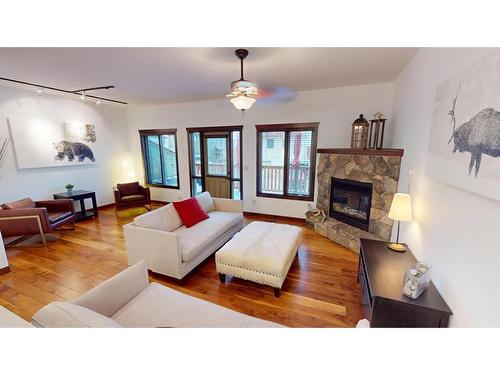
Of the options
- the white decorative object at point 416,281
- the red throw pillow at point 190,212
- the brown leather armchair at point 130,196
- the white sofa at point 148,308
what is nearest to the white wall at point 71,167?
the brown leather armchair at point 130,196

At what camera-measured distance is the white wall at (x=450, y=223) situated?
0.94m

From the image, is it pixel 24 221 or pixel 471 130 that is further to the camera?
pixel 24 221

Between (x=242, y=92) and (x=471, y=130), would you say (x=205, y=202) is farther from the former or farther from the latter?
(x=471, y=130)

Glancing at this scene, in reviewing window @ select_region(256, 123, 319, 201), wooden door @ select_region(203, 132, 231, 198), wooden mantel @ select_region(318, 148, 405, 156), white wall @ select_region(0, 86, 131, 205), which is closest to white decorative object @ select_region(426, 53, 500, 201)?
wooden mantel @ select_region(318, 148, 405, 156)

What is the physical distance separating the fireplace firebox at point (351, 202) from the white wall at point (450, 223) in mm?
704

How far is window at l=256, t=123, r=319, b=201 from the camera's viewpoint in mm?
3977

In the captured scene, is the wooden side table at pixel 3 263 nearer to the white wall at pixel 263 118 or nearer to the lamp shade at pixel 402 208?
the white wall at pixel 263 118

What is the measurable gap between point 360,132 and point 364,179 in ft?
2.35

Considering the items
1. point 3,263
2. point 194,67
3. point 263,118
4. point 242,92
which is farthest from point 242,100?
point 3,263

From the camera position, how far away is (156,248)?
2.23 metres

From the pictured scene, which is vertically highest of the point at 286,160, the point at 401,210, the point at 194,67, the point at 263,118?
the point at 194,67

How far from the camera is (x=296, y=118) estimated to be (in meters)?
3.94

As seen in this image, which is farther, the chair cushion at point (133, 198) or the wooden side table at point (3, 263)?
the chair cushion at point (133, 198)
